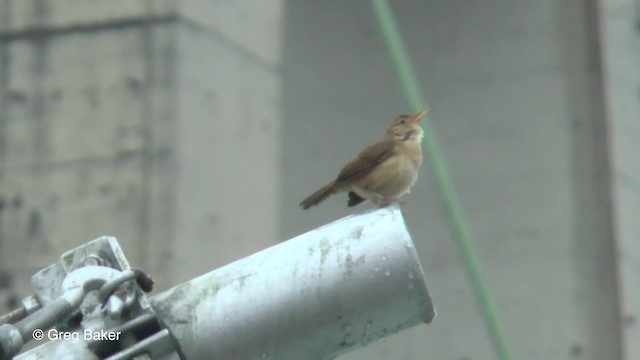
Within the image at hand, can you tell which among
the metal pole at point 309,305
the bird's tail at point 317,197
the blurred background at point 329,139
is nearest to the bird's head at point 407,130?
the bird's tail at point 317,197

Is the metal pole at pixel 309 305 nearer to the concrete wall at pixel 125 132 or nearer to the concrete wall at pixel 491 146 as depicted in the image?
the concrete wall at pixel 125 132

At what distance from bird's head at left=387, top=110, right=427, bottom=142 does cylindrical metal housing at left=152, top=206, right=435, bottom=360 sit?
3.65m

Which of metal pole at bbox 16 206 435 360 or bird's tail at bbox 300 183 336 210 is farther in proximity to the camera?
bird's tail at bbox 300 183 336 210

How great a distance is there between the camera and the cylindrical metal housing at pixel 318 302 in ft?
7.34

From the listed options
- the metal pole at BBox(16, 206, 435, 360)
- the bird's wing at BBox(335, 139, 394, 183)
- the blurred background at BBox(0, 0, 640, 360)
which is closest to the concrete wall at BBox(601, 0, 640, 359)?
the blurred background at BBox(0, 0, 640, 360)

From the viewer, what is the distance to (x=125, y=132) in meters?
9.05

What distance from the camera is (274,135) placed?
9.65 meters

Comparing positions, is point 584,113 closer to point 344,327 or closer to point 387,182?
point 387,182

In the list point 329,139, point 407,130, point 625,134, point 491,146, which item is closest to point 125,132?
point 329,139

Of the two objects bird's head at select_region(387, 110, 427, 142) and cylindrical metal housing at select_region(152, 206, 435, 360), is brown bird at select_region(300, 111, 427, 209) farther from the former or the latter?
cylindrical metal housing at select_region(152, 206, 435, 360)

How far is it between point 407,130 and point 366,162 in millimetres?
293

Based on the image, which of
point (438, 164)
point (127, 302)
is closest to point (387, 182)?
point (438, 164)

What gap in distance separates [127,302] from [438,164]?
455 cm

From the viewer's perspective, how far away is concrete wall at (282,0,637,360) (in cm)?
945
